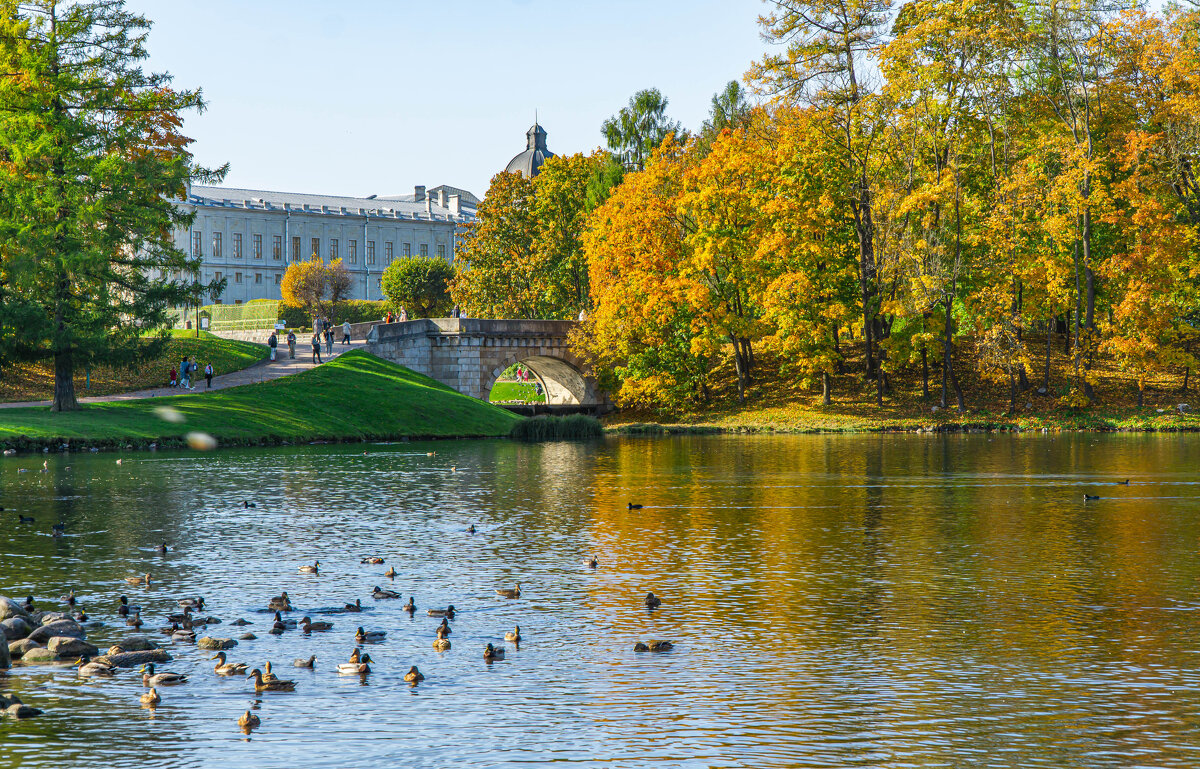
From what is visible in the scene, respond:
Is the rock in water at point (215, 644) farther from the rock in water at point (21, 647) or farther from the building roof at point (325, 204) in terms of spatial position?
the building roof at point (325, 204)

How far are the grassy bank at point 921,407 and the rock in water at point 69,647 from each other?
53.5 m

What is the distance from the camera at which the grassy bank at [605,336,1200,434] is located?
6162cm

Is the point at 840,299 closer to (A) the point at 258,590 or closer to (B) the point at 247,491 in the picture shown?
(B) the point at 247,491

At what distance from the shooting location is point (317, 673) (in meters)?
13.4

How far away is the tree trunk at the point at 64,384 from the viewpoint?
4800 cm

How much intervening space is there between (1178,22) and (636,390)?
37877mm

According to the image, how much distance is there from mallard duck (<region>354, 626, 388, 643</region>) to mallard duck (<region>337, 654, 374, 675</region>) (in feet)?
3.64

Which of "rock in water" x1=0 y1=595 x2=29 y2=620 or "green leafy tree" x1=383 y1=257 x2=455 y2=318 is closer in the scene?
"rock in water" x1=0 y1=595 x2=29 y2=620

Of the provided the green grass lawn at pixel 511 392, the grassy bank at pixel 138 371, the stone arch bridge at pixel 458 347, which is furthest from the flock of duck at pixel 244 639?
the green grass lawn at pixel 511 392

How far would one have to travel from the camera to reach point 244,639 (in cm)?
1477

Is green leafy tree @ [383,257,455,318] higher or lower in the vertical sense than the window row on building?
lower

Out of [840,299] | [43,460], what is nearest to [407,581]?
[43,460]

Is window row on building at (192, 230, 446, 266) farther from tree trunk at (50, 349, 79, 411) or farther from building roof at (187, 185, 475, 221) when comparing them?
tree trunk at (50, 349, 79, 411)

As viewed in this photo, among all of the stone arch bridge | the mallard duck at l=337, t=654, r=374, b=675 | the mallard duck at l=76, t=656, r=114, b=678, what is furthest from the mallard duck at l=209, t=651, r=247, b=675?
the stone arch bridge
